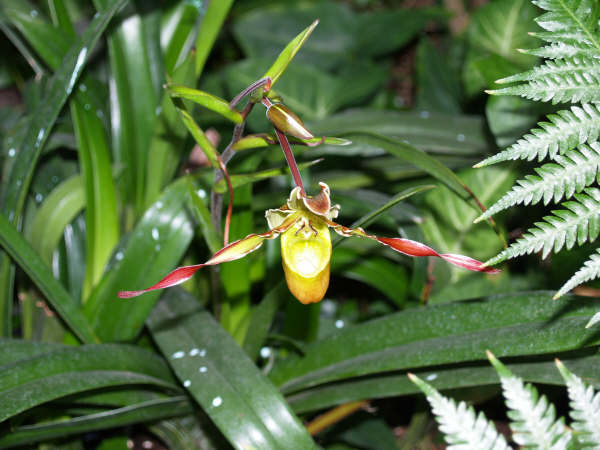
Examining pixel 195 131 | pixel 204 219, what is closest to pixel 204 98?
pixel 195 131

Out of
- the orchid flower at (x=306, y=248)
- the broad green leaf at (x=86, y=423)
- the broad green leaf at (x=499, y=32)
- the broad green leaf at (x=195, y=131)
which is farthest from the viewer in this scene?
the broad green leaf at (x=499, y=32)

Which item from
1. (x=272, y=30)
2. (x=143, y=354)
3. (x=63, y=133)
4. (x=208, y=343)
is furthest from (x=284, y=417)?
(x=272, y=30)

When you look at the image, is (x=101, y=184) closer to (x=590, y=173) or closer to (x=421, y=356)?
(x=421, y=356)

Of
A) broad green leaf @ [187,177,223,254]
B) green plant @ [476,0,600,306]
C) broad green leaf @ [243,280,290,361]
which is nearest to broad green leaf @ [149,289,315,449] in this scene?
broad green leaf @ [243,280,290,361]

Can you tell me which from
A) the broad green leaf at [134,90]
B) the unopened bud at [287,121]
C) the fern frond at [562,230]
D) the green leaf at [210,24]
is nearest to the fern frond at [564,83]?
the fern frond at [562,230]

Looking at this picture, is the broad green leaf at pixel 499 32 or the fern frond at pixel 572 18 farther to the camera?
the broad green leaf at pixel 499 32

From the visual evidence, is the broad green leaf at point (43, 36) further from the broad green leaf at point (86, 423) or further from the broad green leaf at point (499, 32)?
the broad green leaf at point (499, 32)
